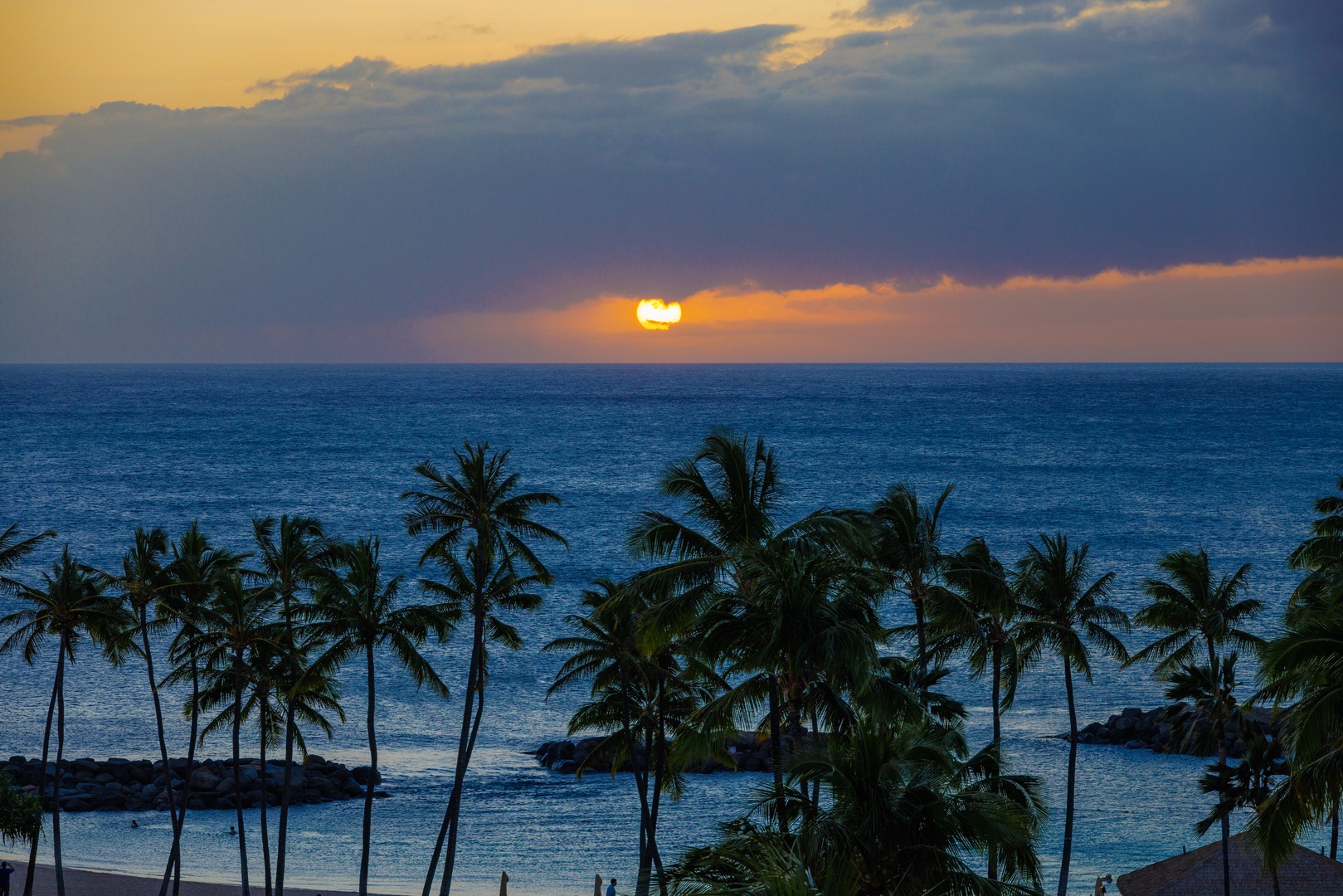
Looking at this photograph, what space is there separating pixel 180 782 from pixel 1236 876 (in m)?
40.9

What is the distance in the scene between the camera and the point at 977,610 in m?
31.6

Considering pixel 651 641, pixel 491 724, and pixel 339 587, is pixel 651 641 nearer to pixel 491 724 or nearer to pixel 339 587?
pixel 339 587

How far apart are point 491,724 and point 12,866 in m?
25.5

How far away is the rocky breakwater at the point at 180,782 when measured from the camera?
50469 millimetres

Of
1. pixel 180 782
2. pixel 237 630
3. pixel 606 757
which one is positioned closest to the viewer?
pixel 237 630

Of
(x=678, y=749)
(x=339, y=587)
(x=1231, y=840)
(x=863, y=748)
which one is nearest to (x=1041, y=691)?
(x=1231, y=840)

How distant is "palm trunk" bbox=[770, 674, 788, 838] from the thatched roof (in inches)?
557

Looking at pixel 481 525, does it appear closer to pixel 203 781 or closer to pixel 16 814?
pixel 16 814

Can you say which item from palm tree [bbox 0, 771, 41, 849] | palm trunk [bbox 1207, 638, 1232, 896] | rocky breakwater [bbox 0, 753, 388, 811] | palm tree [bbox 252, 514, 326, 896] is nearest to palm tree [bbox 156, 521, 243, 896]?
palm tree [bbox 252, 514, 326, 896]

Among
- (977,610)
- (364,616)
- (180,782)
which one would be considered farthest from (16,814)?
(977,610)

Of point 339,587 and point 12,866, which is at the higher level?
point 339,587

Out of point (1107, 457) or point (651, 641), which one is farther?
point (1107, 457)

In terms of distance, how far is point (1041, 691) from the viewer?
69.1 metres

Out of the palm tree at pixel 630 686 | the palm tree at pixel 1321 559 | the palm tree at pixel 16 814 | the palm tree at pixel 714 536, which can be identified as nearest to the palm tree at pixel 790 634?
the palm tree at pixel 714 536
